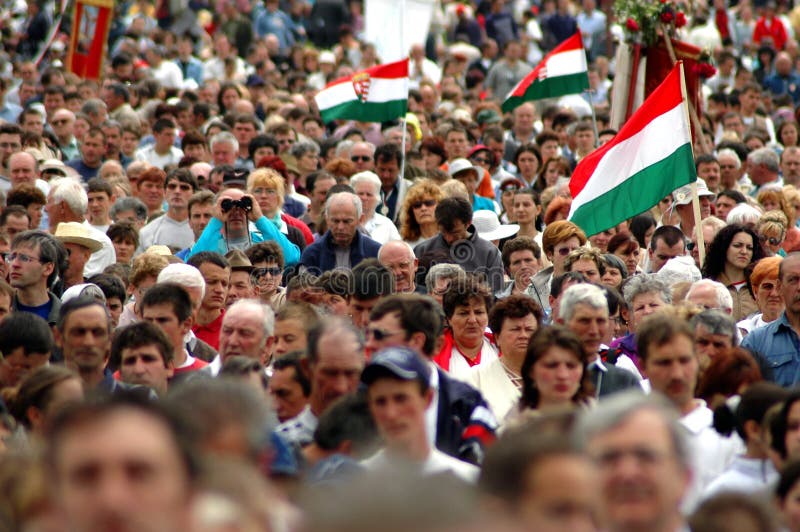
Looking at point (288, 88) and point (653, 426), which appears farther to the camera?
point (288, 88)

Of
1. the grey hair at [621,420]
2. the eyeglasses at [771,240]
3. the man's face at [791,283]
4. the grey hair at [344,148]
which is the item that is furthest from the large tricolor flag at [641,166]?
the grey hair at [621,420]

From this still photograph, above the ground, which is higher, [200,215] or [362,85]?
[362,85]

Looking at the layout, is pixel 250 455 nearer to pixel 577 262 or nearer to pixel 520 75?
pixel 577 262

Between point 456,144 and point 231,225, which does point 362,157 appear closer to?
point 456,144

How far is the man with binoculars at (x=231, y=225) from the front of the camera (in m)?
11.8

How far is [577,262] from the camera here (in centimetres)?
1048

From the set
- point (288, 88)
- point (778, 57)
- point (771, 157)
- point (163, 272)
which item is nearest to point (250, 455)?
point (163, 272)

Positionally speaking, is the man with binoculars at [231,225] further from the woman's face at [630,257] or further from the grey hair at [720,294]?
the grey hair at [720,294]

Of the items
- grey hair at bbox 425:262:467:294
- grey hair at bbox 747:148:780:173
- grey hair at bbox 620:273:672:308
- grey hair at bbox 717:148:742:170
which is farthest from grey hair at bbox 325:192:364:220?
grey hair at bbox 747:148:780:173

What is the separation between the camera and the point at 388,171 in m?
15.3

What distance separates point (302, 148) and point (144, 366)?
916 cm

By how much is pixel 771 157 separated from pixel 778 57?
8.93 metres

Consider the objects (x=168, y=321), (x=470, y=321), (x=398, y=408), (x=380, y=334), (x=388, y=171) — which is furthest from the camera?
(x=388, y=171)

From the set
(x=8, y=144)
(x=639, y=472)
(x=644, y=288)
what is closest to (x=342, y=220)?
(x=644, y=288)
